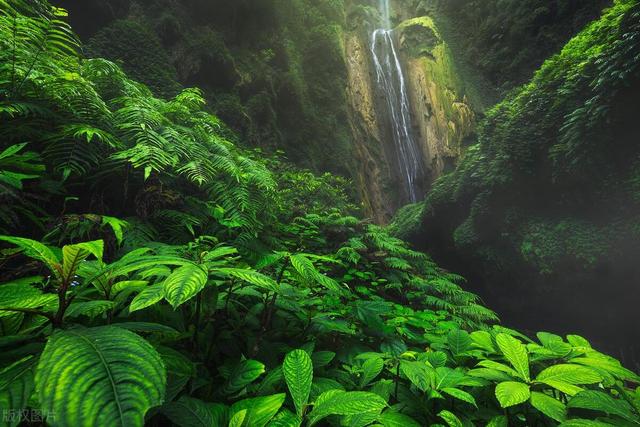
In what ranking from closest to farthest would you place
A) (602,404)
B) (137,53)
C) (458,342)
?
(602,404) → (458,342) → (137,53)

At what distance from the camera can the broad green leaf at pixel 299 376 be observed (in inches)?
31.2

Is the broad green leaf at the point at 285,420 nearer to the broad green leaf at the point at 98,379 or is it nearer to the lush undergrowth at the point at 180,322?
the lush undergrowth at the point at 180,322

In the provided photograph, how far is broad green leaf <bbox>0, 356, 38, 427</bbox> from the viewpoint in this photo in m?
0.49

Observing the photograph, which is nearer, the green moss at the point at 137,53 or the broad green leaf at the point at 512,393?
the broad green leaf at the point at 512,393

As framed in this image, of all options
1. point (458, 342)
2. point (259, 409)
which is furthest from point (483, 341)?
point (259, 409)

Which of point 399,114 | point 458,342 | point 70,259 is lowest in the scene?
point 458,342

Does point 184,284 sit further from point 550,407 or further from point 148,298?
point 550,407

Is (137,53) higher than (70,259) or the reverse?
higher

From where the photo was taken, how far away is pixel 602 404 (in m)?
0.80

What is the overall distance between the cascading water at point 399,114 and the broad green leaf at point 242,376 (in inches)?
766

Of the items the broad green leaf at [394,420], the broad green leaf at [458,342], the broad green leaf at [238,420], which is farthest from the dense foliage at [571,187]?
the broad green leaf at [238,420]

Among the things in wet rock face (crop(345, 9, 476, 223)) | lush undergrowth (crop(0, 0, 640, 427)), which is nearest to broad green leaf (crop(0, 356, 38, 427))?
lush undergrowth (crop(0, 0, 640, 427))

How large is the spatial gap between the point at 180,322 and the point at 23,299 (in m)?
0.42

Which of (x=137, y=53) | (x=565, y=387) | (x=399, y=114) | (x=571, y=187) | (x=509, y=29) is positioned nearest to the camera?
(x=565, y=387)
